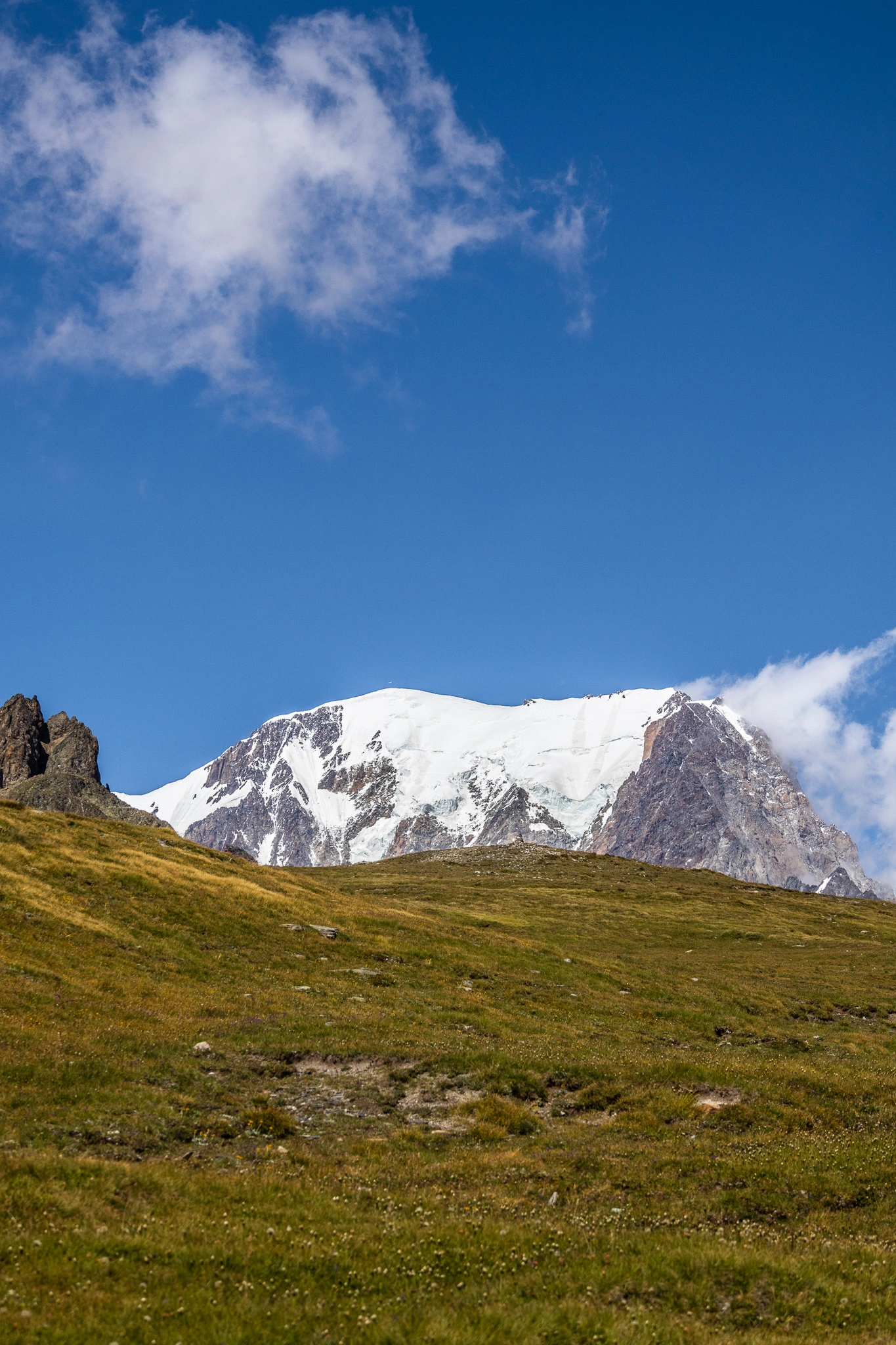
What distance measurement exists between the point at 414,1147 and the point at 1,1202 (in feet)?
33.9

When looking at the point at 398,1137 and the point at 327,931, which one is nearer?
the point at 398,1137

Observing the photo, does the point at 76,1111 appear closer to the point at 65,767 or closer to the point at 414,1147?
the point at 414,1147

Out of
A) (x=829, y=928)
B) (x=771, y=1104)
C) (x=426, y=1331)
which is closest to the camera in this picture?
(x=426, y=1331)

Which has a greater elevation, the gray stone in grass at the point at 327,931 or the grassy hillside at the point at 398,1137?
the gray stone in grass at the point at 327,931

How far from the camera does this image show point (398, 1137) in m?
21.8

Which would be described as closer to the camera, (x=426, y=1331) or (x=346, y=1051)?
(x=426, y=1331)

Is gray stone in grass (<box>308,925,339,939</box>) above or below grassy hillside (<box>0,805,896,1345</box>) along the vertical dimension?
above

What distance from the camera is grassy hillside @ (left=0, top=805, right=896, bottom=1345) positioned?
12.4m

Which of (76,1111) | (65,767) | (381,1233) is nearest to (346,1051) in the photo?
(76,1111)

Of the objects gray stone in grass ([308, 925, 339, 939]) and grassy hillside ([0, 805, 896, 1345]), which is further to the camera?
gray stone in grass ([308, 925, 339, 939])

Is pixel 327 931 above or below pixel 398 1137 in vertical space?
above

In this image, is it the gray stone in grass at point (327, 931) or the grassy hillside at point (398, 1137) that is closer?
the grassy hillside at point (398, 1137)

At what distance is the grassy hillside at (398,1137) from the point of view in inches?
488

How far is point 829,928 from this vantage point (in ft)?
354
